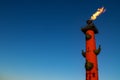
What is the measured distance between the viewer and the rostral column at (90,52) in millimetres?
27609

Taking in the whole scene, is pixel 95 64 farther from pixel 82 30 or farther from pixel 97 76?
pixel 82 30

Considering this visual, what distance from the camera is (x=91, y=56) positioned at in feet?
94.1

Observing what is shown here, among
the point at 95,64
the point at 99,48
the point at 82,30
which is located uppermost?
the point at 82,30

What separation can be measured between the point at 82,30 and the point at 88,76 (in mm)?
7563

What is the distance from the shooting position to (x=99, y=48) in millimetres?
29156

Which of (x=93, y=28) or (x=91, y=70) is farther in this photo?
(x=93, y=28)

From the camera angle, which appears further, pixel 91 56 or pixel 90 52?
pixel 90 52

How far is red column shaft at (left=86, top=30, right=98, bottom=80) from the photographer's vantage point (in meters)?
27.5

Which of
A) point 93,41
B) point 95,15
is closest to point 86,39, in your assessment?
point 93,41

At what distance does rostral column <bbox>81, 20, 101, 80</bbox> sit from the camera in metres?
27.6

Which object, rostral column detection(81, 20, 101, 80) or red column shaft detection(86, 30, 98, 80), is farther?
rostral column detection(81, 20, 101, 80)

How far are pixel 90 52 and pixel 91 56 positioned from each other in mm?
707

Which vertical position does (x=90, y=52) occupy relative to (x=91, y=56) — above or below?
above

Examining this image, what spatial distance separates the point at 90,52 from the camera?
29.2 m
